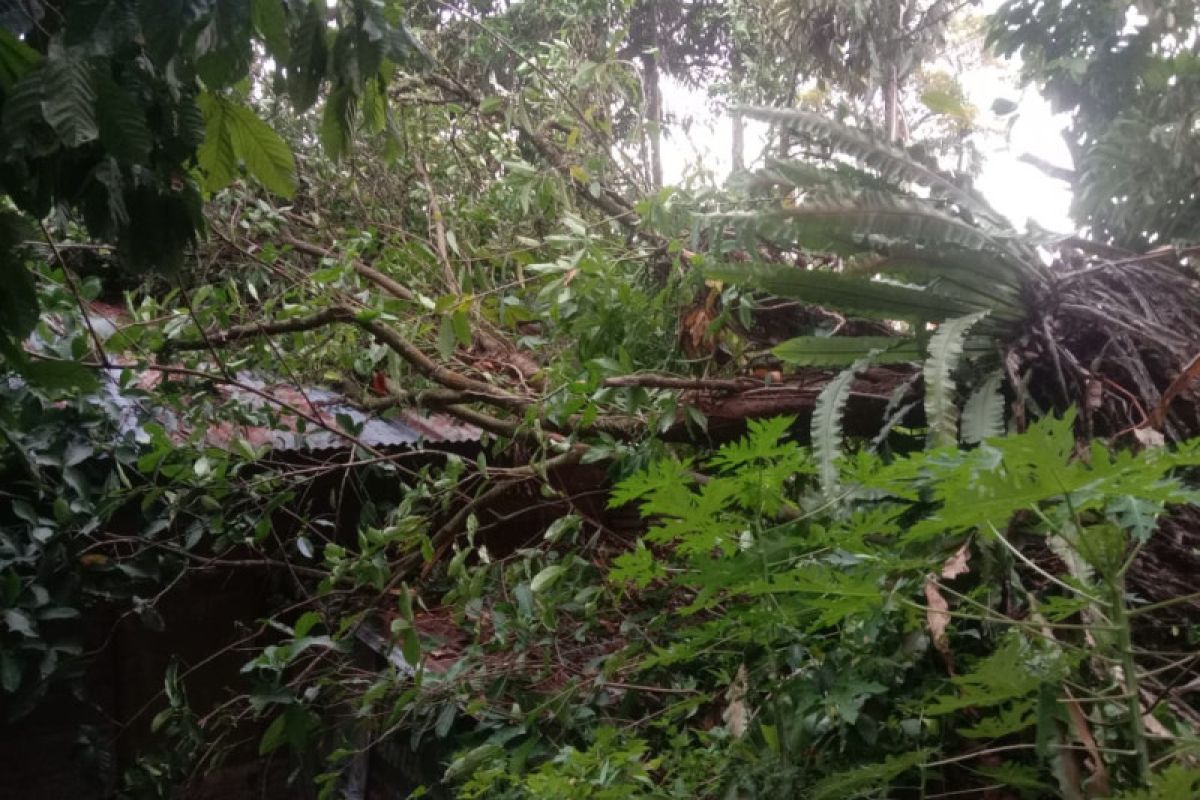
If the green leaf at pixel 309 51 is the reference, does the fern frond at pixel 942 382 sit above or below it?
below

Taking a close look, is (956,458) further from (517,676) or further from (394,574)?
(394,574)

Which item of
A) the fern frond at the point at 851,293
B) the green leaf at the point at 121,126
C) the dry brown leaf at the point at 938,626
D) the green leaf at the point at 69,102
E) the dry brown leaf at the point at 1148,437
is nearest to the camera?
the green leaf at the point at 69,102

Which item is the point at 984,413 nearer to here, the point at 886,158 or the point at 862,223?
the point at 862,223

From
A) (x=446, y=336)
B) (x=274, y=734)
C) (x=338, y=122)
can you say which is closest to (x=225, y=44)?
(x=338, y=122)

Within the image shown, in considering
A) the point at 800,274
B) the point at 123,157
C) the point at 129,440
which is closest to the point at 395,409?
the point at 129,440

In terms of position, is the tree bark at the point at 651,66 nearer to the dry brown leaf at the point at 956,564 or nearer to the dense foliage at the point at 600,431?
the dense foliage at the point at 600,431

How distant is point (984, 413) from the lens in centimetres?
176

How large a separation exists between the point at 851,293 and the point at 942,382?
32cm

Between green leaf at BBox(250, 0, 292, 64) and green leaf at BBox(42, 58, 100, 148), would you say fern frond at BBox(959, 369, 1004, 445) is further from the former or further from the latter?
green leaf at BBox(42, 58, 100, 148)

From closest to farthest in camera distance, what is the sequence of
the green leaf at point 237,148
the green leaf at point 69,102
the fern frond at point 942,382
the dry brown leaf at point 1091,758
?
the dry brown leaf at point 1091,758, the green leaf at point 69,102, the fern frond at point 942,382, the green leaf at point 237,148

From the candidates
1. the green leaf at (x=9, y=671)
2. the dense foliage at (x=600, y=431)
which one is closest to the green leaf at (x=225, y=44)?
the dense foliage at (x=600, y=431)

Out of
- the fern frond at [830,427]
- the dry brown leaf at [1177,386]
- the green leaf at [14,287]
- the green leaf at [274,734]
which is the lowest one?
the green leaf at [274,734]

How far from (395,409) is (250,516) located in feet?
1.88

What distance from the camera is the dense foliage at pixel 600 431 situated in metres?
1.22
